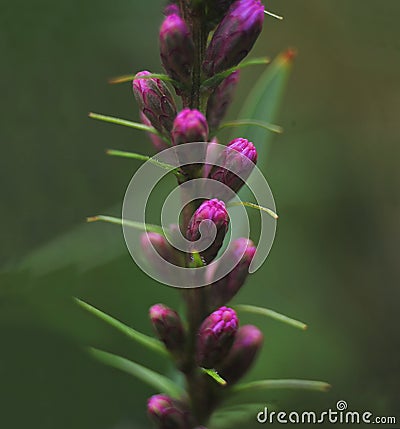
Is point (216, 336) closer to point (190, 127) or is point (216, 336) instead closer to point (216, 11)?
point (190, 127)

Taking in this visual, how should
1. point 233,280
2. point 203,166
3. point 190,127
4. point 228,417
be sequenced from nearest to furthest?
point 190,127
point 203,166
point 233,280
point 228,417

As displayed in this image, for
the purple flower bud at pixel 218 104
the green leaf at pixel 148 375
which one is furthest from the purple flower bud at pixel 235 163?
the green leaf at pixel 148 375

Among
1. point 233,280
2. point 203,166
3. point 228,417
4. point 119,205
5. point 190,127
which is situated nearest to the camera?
point 190,127

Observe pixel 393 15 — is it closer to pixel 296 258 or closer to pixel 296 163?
pixel 296 163

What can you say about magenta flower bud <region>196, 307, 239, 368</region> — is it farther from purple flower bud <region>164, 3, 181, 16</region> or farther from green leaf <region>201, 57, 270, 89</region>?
purple flower bud <region>164, 3, 181, 16</region>

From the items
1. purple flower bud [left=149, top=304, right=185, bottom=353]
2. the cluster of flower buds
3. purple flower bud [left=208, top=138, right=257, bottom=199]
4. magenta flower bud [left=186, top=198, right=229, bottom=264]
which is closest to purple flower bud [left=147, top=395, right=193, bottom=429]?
the cluster of flower buds

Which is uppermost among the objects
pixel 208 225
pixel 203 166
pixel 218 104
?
pixel 218 104

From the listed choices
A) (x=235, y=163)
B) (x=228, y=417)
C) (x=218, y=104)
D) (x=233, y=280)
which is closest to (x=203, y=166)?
(x=235, y=163)
